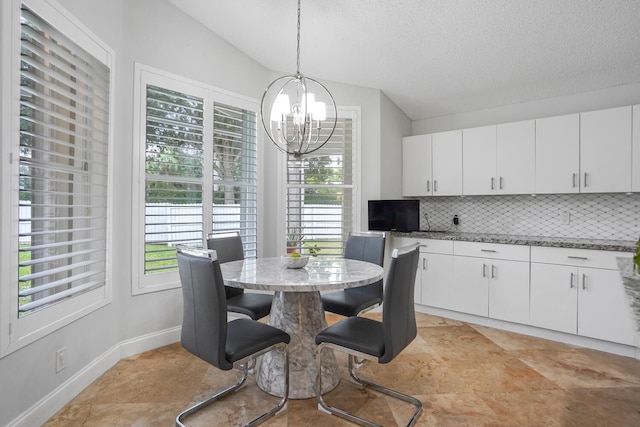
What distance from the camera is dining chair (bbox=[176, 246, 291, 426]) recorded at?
173cm

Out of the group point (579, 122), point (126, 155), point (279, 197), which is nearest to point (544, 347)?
point (579, 122)

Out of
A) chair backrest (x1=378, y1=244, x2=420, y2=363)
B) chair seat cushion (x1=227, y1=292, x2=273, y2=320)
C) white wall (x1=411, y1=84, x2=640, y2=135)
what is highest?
white wall (x1=411, y1=84, x2=640, y2=135)

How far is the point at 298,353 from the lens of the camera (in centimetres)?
228

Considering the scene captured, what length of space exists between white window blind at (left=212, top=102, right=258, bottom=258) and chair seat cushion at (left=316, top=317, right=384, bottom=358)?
1905mm

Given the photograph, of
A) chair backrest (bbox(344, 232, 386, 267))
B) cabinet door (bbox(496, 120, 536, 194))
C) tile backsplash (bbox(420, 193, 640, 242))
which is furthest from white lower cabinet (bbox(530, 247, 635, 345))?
chair backrest (bbox(344, 232, 386, 267))

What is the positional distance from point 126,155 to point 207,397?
1932 millimetres

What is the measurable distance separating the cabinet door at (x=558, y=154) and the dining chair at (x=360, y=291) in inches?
73.6

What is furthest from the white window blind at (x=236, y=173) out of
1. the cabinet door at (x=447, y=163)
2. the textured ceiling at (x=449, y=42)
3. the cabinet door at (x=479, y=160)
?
the cabinet door at (x=479, y=160)

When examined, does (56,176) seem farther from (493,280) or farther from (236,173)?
(493,280)

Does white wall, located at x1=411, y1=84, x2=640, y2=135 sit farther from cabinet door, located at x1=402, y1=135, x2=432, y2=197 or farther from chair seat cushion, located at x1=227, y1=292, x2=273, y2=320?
chair seat cushion, located at x1=227, y1=292, x2=273, y2=320

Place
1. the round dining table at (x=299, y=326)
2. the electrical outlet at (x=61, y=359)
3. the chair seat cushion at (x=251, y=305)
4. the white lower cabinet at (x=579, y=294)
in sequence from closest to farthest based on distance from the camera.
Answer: the electrical outlet at (x=61, y=359) → the round dining table at (x=299, y=326) → the chair seat cushion at (x=251, y=305) → the white lower cabinet at (x=579, y=294)

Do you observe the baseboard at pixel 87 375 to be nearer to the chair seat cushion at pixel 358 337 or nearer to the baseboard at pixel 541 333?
the chair seat cushion at pixel 358 337

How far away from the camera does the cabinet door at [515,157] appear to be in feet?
11.9

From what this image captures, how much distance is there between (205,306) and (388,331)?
36.5 inches
